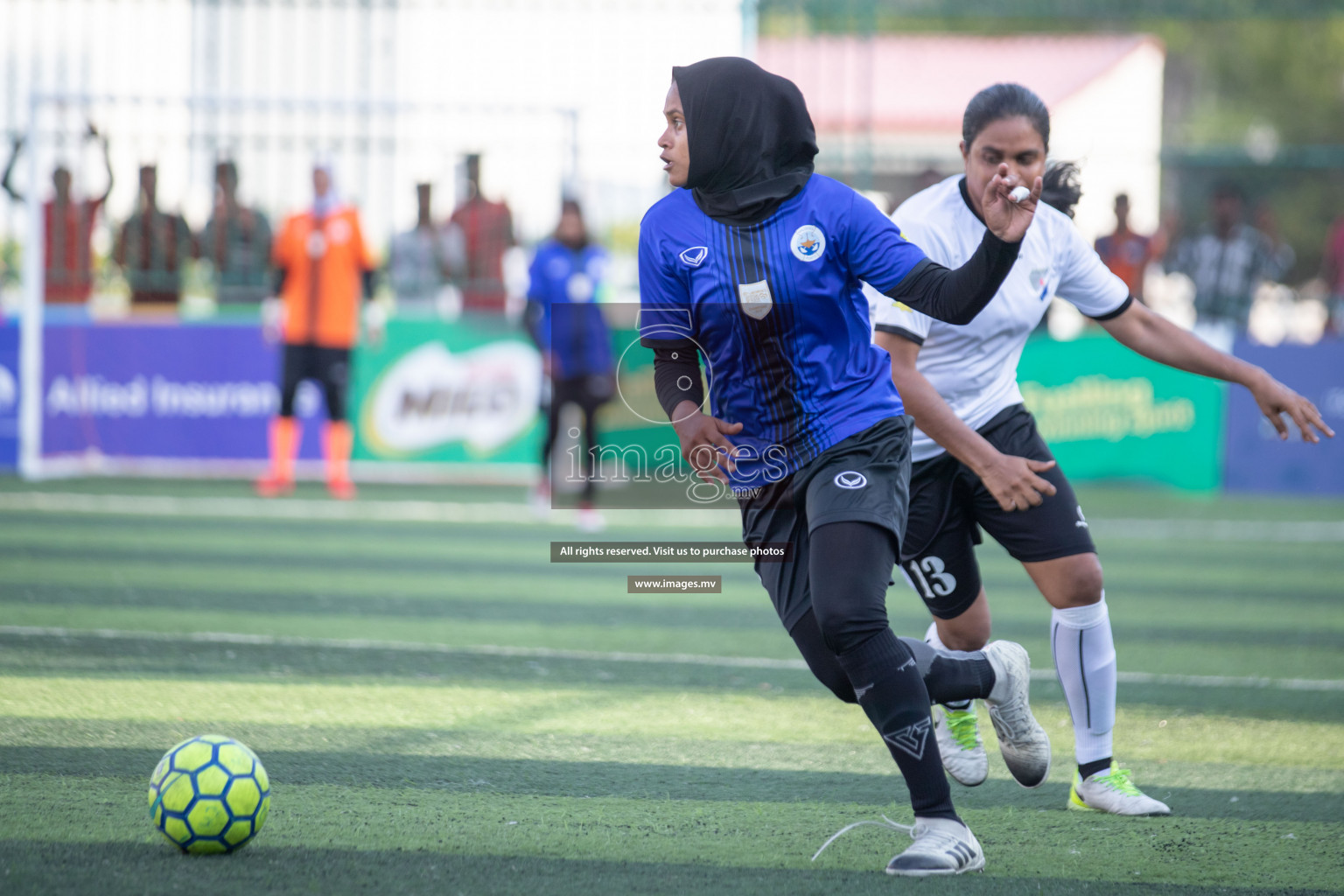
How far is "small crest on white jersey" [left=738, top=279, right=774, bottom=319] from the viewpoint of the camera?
3650 millimetres

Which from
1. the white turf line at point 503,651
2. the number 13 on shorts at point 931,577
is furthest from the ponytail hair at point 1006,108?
the white turf line at point 503,651

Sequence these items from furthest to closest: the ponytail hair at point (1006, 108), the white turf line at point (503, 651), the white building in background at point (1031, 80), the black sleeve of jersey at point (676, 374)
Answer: the white building in background at point (1031, 80)
the white turf line at point (503, 651)
the ponytail hair at point (1006, 108)
the black sleeve of jersey at point (676, 374)

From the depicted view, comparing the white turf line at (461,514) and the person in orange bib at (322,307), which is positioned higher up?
the person in orange bib at (322,307)

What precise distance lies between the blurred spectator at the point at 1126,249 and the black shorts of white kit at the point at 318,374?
260 inches

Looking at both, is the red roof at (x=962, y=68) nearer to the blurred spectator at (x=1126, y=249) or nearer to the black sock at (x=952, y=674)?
the blurred spectator at (x=1126, y=249)

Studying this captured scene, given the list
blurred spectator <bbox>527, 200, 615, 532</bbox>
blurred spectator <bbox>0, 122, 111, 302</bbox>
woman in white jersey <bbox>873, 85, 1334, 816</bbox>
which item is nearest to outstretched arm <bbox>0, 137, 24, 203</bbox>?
blurred spectator <bbox>0, 122, 111, 302</bbox>

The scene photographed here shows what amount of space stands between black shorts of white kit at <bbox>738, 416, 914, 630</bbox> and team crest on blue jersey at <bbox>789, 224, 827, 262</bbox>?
434 mm

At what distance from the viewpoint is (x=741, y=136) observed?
3.65 meters

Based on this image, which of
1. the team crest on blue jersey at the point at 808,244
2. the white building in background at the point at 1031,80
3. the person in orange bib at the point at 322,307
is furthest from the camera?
the white building in background at the point at 1031,80

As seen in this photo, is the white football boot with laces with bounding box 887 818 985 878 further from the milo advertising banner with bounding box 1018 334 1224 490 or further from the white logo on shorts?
the milo advertising banner with bounding box 1018 334 1224 490

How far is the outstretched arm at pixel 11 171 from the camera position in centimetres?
1389

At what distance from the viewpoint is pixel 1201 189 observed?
17359 mm

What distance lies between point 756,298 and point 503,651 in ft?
10.9

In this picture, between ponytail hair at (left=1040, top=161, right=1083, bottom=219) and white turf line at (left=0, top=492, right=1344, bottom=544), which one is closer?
ponytail hair at (left=1040, top=161, right=1083, bottom=219)
